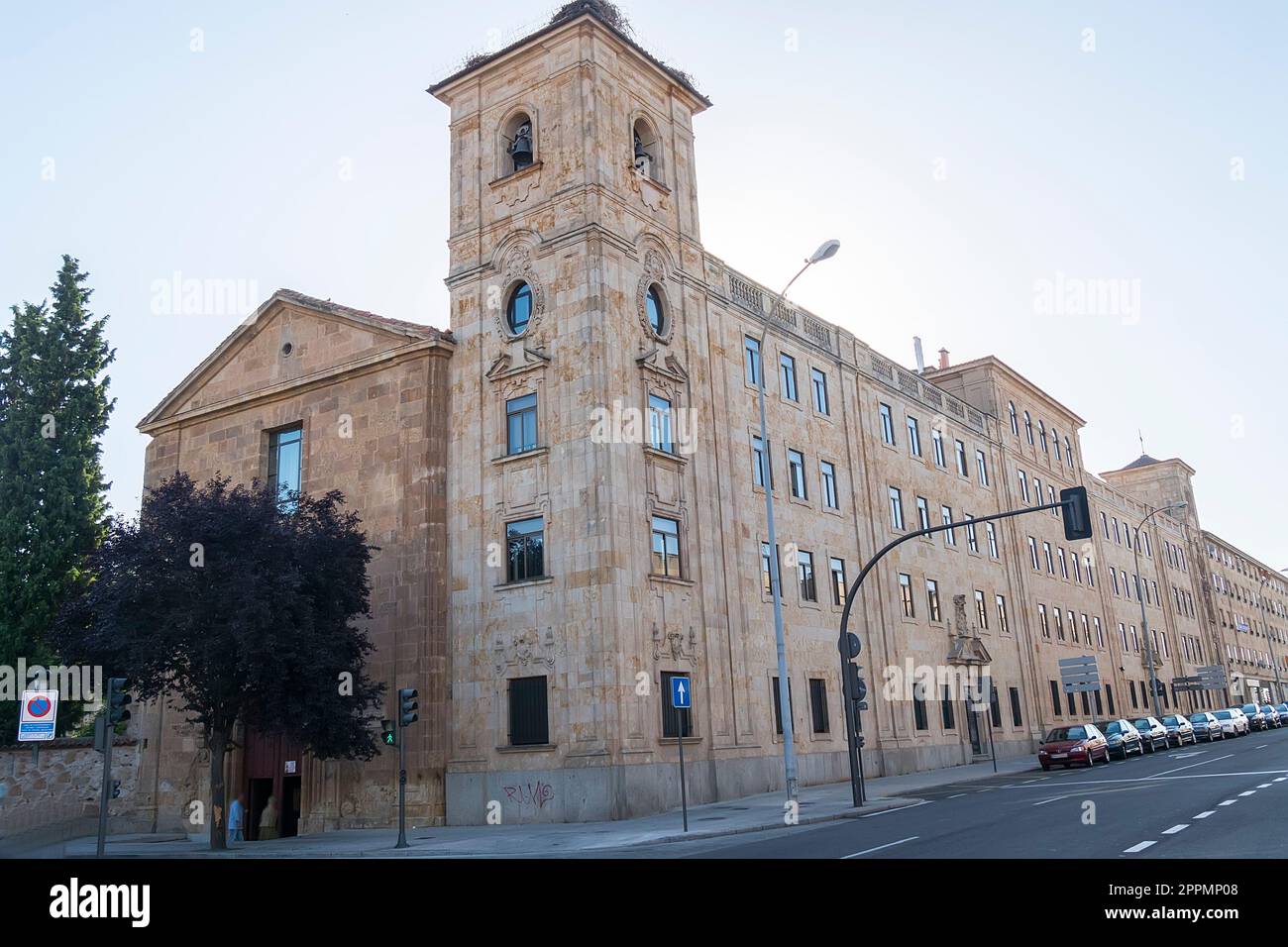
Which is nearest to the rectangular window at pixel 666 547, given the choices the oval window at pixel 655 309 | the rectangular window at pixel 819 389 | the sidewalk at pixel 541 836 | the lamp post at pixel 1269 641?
the oval window at pixel 655 309

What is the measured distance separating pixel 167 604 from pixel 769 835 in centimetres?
1513

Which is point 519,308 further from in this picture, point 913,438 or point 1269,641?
point 1269,641

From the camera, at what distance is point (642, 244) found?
3075cm

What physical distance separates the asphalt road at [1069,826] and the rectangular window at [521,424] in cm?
1319

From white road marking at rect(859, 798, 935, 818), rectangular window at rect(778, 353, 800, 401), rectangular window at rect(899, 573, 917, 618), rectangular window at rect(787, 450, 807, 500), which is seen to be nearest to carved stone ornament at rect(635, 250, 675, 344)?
rectangular window at rect(778, 353, 800, 401)

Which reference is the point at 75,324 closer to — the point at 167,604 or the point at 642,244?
the point at 167,604

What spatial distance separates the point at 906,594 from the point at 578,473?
1923cm

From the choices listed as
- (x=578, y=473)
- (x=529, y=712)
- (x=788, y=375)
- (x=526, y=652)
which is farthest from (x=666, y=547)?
(x=788, y=375)

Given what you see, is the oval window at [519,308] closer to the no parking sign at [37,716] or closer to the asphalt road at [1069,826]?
the no parking sign at [37,716]

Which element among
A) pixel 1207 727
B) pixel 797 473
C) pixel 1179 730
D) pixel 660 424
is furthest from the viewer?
pixel 1207 727

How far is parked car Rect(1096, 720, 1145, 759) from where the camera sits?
41.4m

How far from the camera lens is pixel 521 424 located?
29219 mm

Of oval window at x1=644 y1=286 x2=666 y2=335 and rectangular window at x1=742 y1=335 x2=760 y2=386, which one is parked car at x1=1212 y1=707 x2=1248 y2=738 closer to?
rectangular window at x1=742 y1=335 x2=760 y2=386
